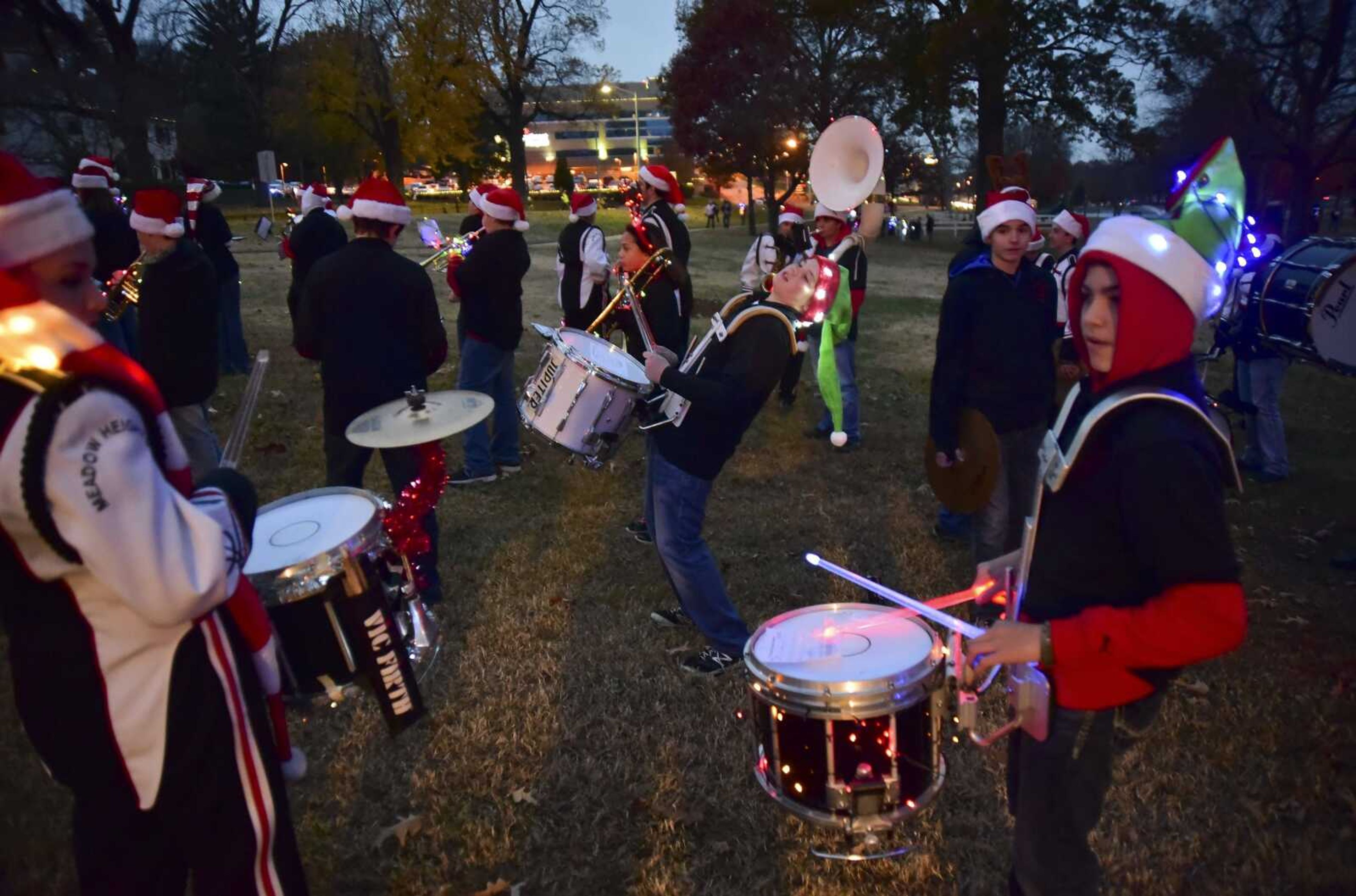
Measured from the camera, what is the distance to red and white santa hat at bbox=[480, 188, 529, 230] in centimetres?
690

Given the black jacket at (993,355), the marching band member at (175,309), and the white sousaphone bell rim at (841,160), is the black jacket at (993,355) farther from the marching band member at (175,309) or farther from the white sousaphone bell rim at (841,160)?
the marching band member at (175,309)

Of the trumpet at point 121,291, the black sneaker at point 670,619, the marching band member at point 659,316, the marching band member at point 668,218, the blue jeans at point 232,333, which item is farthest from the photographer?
the blue jeans at point 232,333

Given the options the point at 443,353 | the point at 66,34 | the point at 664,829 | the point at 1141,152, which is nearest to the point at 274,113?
the point at 66,34

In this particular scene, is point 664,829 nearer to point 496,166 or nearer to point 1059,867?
point 1059,867

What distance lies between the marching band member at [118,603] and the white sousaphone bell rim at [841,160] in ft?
16.5

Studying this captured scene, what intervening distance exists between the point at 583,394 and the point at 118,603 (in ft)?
10.7

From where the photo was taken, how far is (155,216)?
5547 millimetres

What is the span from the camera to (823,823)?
8.93ft

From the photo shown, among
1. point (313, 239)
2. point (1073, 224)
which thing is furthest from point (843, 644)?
point (313, 239)

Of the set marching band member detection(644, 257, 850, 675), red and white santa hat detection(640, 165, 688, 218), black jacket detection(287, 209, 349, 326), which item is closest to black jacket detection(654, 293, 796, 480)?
marching band member detection(644, 257, 850, 675)

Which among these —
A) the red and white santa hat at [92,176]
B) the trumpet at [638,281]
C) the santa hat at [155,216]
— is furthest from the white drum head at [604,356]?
the red and white santa hat at [92,176]

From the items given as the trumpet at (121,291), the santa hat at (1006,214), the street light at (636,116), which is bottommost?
the trumpet at (121,291)

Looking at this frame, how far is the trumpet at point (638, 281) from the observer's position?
5.95 metres

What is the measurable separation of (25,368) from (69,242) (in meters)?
0.36
